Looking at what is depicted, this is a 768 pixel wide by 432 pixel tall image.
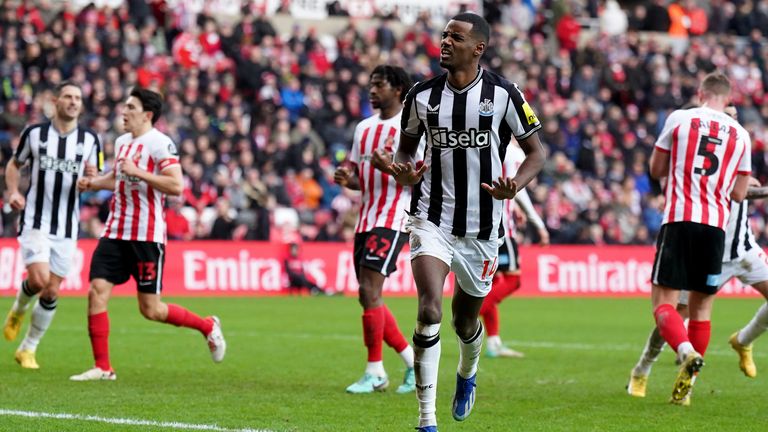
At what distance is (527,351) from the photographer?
14562mm

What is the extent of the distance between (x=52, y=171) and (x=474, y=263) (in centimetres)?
543

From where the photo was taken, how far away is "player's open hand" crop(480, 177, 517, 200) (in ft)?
24.8

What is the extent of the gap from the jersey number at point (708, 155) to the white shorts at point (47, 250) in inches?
236

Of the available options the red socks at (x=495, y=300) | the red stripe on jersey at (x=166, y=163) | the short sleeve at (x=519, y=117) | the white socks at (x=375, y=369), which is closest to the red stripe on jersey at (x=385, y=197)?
the white socks at (x=375, y=369)

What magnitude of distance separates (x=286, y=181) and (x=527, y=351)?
13002mm

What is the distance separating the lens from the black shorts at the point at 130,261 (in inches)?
435

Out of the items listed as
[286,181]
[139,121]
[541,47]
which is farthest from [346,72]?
[139,121]

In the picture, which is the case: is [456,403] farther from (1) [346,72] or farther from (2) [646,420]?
(1) [346,72]

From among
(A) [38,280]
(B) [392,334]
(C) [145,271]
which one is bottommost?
(B) [392,334]

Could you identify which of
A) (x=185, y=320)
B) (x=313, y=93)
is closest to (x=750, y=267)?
(x=185, y=320)

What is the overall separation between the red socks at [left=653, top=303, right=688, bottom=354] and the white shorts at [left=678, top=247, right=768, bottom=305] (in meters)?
1.40

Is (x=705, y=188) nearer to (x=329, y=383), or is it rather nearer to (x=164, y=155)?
(x=329, y=383)

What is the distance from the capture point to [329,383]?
11.0m

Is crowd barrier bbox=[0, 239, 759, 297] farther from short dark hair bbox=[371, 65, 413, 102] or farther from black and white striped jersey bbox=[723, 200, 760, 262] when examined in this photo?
black and white striped jersey bbox=[723, 200, 760, 262]
